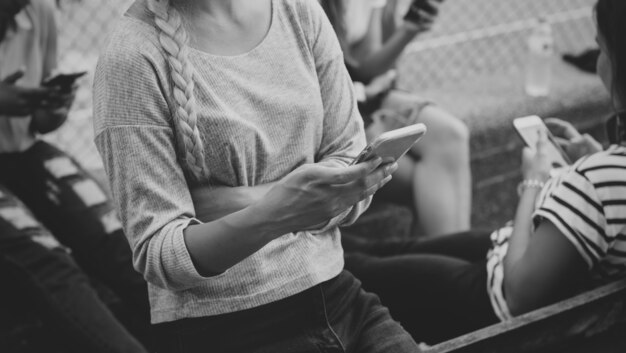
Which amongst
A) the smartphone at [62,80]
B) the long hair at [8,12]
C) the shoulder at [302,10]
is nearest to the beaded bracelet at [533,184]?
the shoulder at [302,10]

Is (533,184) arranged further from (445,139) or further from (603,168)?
(445,139)

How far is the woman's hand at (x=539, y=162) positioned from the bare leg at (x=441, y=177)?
71cm

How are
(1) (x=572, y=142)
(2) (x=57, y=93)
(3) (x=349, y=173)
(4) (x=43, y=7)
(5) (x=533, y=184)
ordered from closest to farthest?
(3) (x=349, y=173), (5) (x=533, y=184), (1) (x=572, y=142), (2) (x=57, y=93), (4) (x=43, y=7)

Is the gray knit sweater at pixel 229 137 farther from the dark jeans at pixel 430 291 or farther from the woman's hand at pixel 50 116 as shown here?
the woman's hand at pixel 50 116

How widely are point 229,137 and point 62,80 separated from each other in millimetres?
1030

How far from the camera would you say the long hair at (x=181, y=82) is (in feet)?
3.83

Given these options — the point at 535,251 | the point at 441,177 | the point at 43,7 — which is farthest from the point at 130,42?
the point at 441,177

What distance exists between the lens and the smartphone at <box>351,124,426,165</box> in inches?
42.3

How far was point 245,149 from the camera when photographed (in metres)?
1.26

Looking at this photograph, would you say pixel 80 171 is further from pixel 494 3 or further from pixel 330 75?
pixel 494 3

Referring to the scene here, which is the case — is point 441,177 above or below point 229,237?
below

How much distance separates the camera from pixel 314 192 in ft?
3.56

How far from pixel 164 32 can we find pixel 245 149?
0.25m

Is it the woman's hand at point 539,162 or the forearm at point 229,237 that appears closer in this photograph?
the forearm at point 229,237
